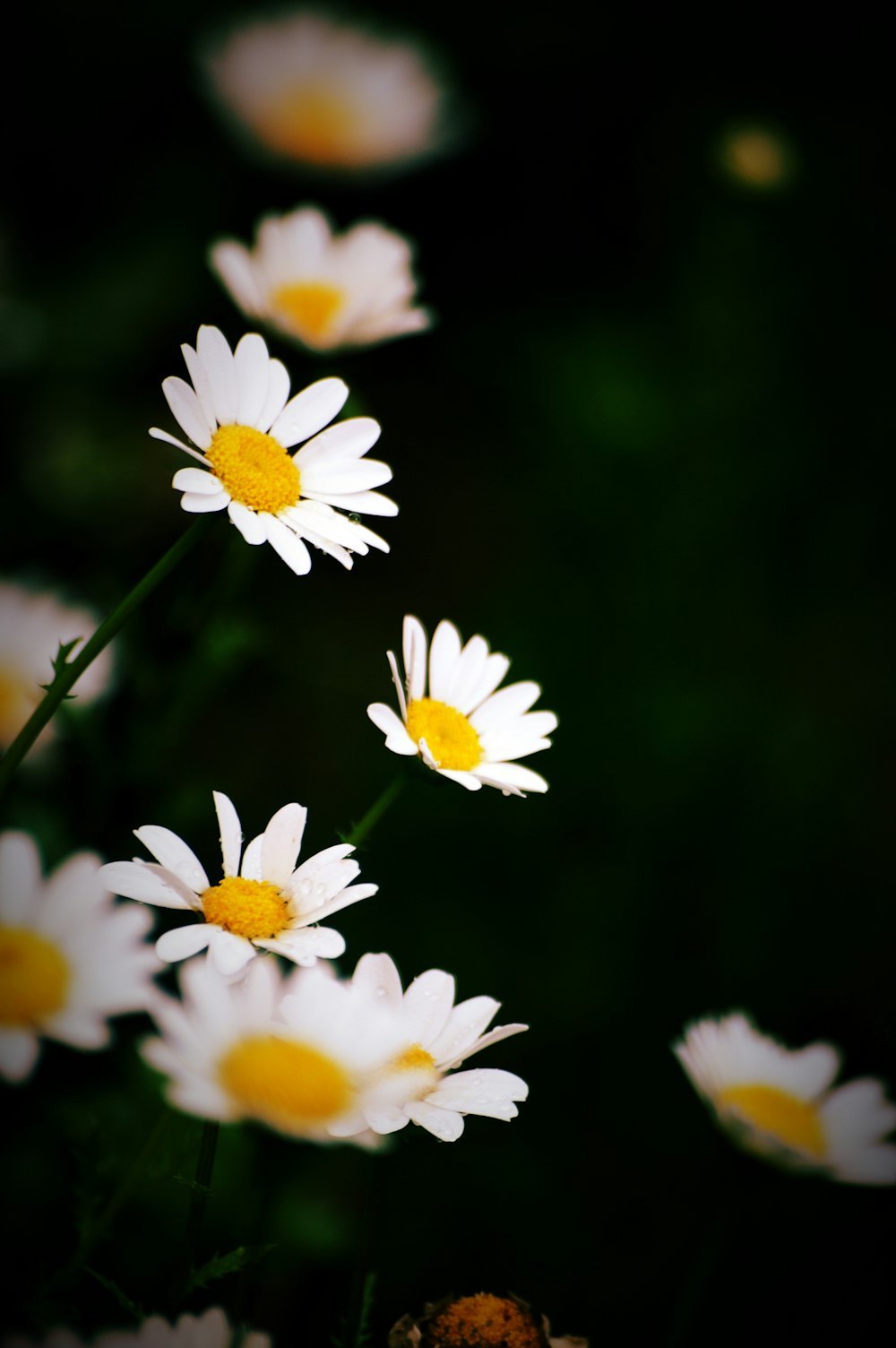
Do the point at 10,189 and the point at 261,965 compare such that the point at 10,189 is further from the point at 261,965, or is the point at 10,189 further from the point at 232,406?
the point at 261,965

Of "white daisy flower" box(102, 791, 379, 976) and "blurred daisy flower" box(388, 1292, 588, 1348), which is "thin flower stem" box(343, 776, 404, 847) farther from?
"blurred daisy flower" box(388, 1292, 588, 1348)

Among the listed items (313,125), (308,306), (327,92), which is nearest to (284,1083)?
(308,306)

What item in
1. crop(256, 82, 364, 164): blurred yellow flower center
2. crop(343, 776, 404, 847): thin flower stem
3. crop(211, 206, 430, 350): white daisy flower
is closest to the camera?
crop(343, 776, 404, 847): thin flower stem

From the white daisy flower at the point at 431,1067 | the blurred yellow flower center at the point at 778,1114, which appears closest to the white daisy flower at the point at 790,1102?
the blurred yellow flower center at the point at 778,1114

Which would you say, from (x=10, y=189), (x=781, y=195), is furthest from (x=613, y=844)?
(x=10, y=189)

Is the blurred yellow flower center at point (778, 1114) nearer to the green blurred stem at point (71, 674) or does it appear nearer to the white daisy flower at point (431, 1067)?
the white daisy flower at point (431, 1067)

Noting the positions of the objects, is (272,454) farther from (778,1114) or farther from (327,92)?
(327,92)

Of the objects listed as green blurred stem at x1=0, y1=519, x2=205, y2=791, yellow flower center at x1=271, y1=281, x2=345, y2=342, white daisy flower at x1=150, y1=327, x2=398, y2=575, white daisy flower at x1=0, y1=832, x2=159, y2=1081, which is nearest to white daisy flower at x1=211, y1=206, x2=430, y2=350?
yellow flower center at x1=271, y1=281, x2=345, y2=342
